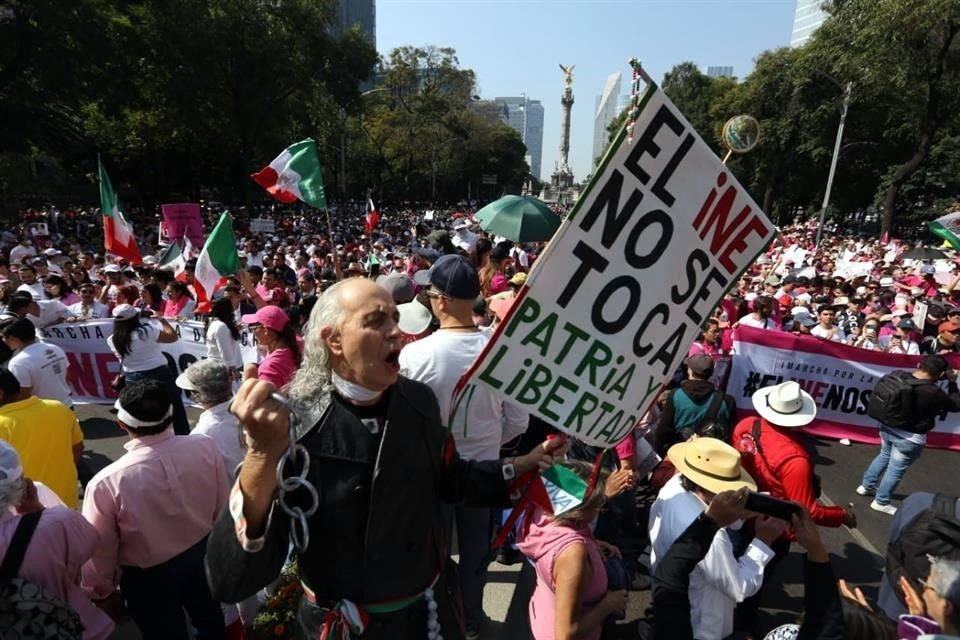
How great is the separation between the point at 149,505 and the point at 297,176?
19.1ft

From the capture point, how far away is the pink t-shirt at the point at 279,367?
3533 mm

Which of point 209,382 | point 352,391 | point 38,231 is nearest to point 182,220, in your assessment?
point 209,382

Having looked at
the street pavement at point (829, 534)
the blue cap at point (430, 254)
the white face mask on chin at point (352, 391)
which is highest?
the white face mask on chin at point (352, 391)

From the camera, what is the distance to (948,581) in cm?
161

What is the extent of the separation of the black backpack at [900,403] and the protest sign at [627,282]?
3576 millimetres

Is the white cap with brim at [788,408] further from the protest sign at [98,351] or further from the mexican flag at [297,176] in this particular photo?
the mexican flag at [297,176]

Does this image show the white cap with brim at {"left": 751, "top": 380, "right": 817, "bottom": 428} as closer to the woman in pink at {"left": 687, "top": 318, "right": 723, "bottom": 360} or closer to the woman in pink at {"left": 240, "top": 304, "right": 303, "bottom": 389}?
the woman in pink at {"left": 687, "top": 318, "right": 723, "bottom": 360}

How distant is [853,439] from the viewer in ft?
21.5

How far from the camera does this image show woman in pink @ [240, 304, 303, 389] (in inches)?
142

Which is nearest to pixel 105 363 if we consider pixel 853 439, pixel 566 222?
pixel 566 222

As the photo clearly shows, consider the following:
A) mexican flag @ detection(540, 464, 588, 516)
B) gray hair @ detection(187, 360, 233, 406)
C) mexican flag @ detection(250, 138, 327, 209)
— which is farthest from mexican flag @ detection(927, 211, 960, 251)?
gray hair @ detection(187, 360, 233, 406)

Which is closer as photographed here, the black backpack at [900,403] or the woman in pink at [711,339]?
the black backpack at [900,403]

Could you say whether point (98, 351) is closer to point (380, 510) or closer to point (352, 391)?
point (352, 391)

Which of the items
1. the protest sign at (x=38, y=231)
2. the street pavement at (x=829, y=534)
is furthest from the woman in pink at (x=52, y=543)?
the protest sign at (x=38, y=231)
